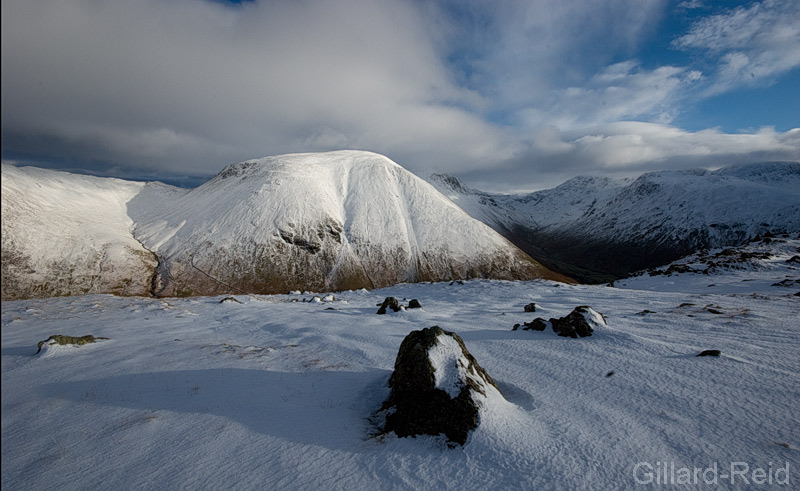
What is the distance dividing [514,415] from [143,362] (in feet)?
37.5

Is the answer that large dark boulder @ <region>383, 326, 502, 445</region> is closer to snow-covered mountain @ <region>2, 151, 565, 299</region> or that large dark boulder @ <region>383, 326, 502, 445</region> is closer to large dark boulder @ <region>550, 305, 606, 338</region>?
large dark boulder @ <region>550, 305, 606, 338</region>

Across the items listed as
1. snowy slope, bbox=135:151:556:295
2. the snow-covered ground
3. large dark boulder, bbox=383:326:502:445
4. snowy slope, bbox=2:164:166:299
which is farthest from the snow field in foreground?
snowy slope, bbox=135:151:556:295

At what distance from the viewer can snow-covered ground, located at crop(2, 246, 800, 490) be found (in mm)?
5668

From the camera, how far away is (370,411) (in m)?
7.75

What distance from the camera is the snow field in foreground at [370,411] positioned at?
571 centimetres

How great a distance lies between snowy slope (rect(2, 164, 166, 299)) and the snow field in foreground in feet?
224

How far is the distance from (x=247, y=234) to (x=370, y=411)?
85195 millimetres

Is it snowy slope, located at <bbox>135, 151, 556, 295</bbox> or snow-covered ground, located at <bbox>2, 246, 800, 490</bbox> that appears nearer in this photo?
snow-covered ground, located at <bbox>2, 246, 800, 490</bbox>

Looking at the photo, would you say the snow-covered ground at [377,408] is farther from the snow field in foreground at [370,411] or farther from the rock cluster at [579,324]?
the rock cluster at [579,324]

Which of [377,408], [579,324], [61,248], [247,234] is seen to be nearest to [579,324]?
[579,324]

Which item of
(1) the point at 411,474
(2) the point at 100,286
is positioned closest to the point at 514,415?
(1) the point at 411,474

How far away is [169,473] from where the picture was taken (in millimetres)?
5695

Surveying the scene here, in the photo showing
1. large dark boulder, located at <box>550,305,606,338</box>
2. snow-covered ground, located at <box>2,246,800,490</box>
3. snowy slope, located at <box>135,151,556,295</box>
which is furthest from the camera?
snowy slope, located at <box>135,151,556,295</box>

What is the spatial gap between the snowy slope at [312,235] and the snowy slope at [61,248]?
5788 millimetres
